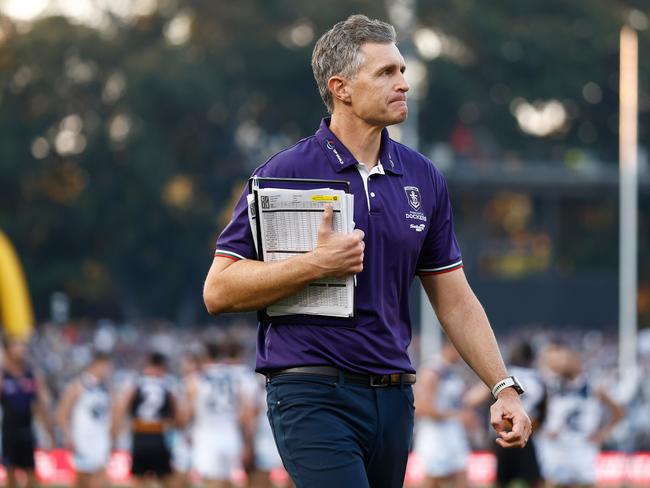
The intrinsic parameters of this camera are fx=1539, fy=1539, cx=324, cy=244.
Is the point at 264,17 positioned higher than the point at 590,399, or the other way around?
the point at 264,17

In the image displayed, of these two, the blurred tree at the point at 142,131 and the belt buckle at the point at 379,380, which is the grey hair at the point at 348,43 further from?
the blurred tree at the point at 142,131

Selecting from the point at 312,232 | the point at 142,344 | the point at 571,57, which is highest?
the point at 571,57

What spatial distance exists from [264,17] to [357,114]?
52.4 m

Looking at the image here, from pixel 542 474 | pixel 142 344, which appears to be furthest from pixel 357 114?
pixel 142 344

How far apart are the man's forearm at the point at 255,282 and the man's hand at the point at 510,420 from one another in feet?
2.81

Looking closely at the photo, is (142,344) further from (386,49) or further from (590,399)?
(386,49)

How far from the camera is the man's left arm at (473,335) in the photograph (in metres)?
5.30

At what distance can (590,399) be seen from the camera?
1495 centimetres

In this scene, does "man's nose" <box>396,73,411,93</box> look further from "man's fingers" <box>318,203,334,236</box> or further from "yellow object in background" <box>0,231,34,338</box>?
"yellow object in background" <box>0,231,34,338</box>

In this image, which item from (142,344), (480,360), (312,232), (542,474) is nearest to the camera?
(312,232)

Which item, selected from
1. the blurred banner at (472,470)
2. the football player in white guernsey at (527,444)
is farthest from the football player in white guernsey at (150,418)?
the blurred banner at (472,470)

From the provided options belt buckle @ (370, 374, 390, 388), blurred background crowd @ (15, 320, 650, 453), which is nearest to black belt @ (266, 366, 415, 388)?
belt buckle @ (370, 374, 390, 388)

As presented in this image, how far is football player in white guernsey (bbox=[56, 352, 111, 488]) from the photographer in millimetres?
15984

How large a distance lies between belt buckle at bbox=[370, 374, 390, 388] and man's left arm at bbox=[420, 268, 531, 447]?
40cm
